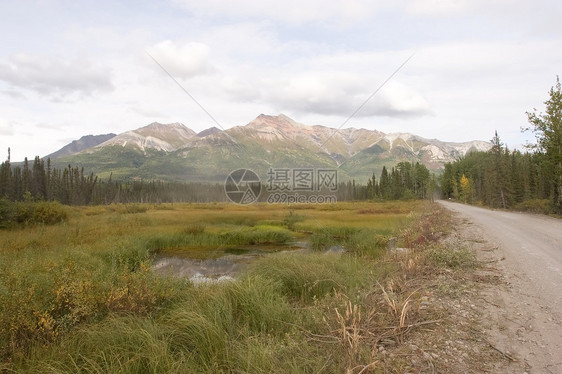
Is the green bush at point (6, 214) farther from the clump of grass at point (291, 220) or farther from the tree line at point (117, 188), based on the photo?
the clump of grass at point (291, 220)

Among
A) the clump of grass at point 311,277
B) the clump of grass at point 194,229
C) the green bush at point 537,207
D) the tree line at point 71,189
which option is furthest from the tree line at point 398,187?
the clump of grass at point 311,277

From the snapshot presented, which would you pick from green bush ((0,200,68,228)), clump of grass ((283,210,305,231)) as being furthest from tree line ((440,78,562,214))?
green bush ((0,200,68,228))

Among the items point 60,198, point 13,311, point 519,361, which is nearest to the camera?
point 519,361

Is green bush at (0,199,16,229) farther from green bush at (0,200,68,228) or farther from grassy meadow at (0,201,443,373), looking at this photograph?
grassy meadow at (0,201,443,373)

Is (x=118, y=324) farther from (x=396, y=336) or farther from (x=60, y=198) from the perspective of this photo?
(x=60, y=198)

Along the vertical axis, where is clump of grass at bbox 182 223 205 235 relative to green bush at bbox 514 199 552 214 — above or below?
below

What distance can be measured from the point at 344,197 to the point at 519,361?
121148 millimetres

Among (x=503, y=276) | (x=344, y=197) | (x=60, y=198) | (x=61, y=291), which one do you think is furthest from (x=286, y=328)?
(x=344, y=197)

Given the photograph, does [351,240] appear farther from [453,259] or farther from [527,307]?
[527,307]

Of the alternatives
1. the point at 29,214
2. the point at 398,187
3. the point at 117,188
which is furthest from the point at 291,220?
the point at 117,188

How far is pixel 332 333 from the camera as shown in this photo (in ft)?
15.9

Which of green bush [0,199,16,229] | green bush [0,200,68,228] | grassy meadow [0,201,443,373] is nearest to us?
grassy meadow [0,201,443,373]

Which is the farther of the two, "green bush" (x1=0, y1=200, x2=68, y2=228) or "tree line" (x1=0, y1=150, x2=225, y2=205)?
"tree line" (x1=0, y1=150, x2=225, y2=205)

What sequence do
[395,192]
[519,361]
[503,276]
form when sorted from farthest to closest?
[395,192] < [503,276] < [519,361]
